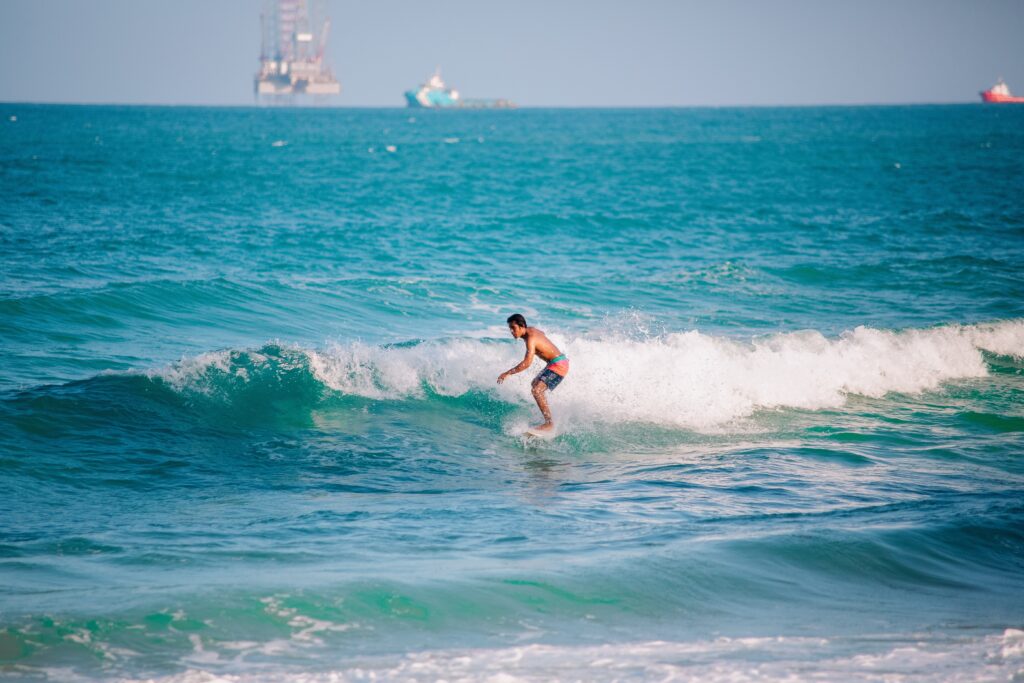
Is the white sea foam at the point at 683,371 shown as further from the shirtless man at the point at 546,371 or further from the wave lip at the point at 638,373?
the shirtless man at the point at 546,371

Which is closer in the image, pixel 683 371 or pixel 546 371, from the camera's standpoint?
pixel 546 371

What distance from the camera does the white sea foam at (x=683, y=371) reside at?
1212cm

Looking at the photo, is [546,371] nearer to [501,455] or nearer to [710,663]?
[501,455]

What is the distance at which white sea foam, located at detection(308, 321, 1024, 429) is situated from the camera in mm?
12125

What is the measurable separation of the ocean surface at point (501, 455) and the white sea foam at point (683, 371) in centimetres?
6

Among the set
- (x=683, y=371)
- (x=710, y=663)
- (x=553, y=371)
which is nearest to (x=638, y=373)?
(x=683, y=371)

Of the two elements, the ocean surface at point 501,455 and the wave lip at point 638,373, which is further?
the wave lip at point 638,373

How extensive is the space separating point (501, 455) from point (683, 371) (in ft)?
12.3

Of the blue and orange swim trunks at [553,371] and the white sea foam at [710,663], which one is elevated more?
the blue and orange swim trunks at [553,371]

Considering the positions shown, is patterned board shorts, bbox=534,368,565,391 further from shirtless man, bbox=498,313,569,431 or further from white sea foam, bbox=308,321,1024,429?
white sea foam, bbox=308,321,1024,429

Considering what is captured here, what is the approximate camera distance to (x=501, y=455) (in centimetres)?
1025

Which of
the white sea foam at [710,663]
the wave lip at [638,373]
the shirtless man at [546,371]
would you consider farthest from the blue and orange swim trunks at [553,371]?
the white sea foam at [710,663]

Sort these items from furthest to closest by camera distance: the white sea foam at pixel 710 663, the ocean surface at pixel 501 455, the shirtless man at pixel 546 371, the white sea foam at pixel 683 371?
the white sea foam at pixel 683 371 < the shirtless man at pixel 546 371 < the ocean surface at pixel 501 455 < the white sea foam at pixel 710 663

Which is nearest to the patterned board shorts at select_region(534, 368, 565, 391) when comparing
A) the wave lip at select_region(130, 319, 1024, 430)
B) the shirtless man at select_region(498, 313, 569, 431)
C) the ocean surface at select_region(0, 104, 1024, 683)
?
the shirtless man at select_region(498, 313, 569, 431)
